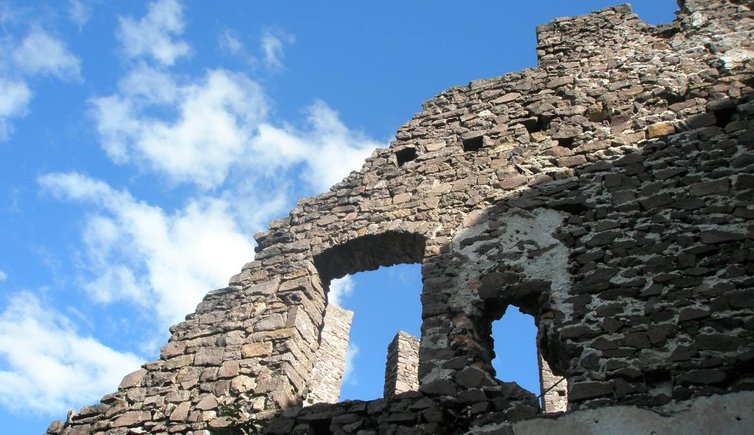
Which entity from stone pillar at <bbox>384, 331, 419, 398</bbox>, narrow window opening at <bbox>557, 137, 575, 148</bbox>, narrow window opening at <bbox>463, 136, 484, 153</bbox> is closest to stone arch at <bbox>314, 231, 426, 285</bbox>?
narrow window opening at <bbox>463, 136, 484, 153</bbox>

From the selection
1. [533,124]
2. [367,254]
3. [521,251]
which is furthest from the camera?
[533,124]

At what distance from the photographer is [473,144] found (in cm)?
709

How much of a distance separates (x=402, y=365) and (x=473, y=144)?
375 cm

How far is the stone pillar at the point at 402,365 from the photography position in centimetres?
917

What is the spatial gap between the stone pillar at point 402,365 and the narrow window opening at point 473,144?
3359mm

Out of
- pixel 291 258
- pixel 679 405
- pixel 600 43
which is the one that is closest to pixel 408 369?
pixel 291 258

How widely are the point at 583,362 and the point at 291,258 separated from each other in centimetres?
324

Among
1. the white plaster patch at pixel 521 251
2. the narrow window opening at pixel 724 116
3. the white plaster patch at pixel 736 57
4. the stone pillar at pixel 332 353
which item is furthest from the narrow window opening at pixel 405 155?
the white plaster patch at pixel 736 57

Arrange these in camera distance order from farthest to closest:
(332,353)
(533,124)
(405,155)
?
(332,353) → (405,155) → (533,124)

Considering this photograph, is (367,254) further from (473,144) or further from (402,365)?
(402,365)

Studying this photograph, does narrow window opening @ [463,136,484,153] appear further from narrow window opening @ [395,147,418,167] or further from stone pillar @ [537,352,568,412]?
stone pillar @ [537,352,568,412]

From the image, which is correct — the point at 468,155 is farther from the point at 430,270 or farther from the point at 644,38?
the point at 644,38

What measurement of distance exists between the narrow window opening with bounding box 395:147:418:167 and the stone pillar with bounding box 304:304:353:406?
2.38 m

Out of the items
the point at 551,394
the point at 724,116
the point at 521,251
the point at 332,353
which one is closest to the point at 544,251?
the point at 521,251
